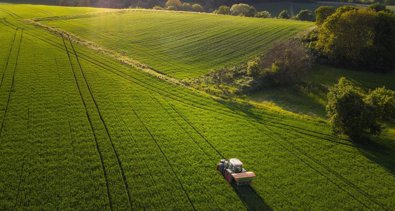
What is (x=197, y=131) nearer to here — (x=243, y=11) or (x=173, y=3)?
(x=243, y=11)

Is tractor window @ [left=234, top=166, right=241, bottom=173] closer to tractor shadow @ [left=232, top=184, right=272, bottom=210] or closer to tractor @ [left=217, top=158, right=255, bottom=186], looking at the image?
tractor @ [left=217, top=158, right=255, bottom=186]

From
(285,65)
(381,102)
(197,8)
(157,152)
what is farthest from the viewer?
(197,8)

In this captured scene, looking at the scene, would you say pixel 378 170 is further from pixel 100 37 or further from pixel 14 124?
pixel 100 37

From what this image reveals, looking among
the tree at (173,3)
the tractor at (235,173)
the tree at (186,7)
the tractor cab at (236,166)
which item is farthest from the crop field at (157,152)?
the tree at (186,7)

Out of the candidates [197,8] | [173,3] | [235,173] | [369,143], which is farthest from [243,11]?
[235,173]

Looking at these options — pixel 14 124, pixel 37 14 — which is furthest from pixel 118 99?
pixel 37 14

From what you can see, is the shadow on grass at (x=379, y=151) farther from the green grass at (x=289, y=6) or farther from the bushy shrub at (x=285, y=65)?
the green grass at (x=289, y=6)
